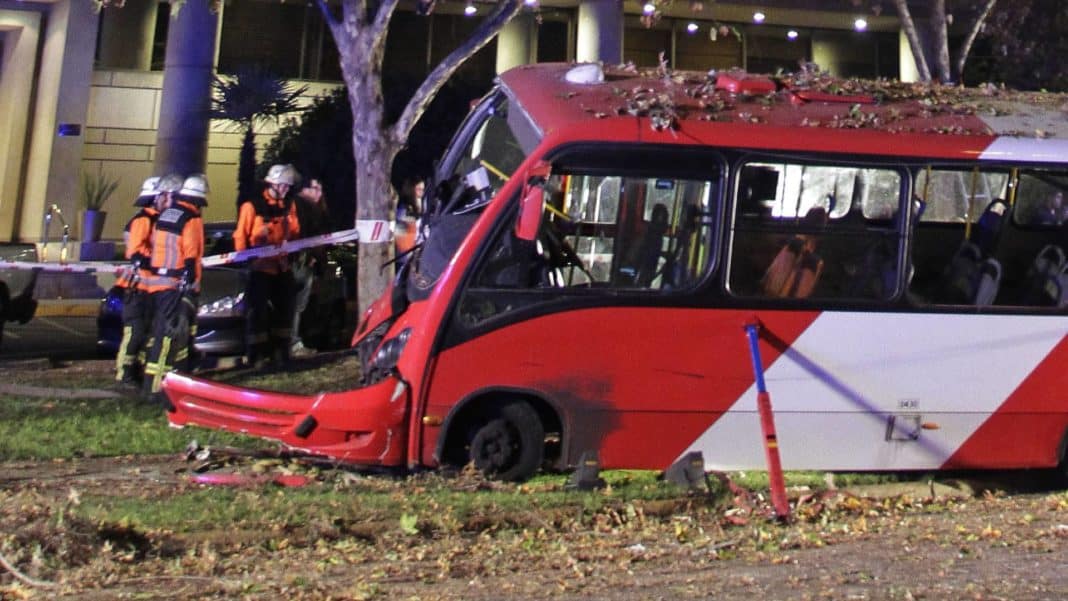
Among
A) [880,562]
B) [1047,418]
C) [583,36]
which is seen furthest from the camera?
[583,36]

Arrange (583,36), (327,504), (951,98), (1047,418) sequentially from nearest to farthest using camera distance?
1. (327,504)
2. (1047,418)
3. (951,98)
4. (583,36)

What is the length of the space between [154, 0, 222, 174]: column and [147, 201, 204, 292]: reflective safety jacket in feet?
36.4

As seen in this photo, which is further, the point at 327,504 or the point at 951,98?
the point at 951,98

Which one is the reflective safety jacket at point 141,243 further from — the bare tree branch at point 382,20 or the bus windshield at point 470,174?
the bus windshield at point 470,174

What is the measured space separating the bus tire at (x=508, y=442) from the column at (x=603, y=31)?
50.7 feet

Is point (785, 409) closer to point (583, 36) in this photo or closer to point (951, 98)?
point (951, 98)

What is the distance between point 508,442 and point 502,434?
61 millimetres

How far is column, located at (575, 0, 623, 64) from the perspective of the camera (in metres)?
22.1

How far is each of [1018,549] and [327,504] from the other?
3.61 m

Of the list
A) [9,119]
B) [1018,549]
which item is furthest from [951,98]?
[9,119]

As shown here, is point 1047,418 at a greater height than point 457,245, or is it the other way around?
point 457,245

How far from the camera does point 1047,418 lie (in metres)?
7.79

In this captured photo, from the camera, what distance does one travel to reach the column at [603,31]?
22.1 m

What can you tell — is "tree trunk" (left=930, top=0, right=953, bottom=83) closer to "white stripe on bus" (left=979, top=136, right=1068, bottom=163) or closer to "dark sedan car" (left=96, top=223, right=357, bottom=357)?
"white stripe on bus" (left=979, top=136, right=1068, bottom=163)
